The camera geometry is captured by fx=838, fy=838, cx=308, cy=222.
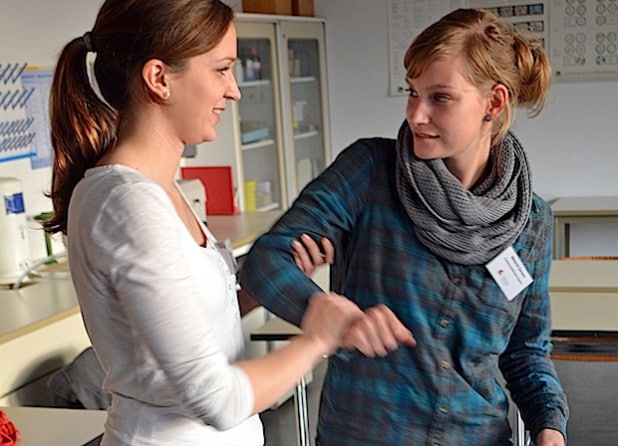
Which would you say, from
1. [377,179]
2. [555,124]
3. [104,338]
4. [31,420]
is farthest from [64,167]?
[555,124]

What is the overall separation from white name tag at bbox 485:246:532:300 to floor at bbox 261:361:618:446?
2356 millimetres

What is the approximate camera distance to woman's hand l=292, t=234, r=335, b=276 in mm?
1261

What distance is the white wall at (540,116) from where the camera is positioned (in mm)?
5285

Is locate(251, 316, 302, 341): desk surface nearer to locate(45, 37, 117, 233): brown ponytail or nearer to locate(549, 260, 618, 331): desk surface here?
locate(549, 260, 618, 331): desk surface

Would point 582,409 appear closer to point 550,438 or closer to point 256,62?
point 256,62

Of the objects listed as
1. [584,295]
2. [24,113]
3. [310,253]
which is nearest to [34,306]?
[24,113]

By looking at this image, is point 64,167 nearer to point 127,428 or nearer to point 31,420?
point 127,428

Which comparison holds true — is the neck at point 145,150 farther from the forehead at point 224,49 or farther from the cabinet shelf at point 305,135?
the cabinet shelf at point 305,135

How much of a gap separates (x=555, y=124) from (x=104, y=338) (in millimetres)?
4743

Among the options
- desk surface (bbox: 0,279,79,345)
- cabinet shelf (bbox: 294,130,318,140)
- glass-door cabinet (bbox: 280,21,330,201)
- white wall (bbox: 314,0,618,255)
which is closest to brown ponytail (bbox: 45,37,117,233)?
desk surface (bbox: 0,279,79,345)

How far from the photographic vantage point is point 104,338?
103cm

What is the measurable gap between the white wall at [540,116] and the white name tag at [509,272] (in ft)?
13.6

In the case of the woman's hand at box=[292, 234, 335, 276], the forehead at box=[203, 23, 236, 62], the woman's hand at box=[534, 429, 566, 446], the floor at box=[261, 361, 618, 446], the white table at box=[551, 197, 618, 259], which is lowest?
the floor at box=[261, 361, 618, 446]

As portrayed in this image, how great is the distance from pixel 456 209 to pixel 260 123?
3743 millimetres
